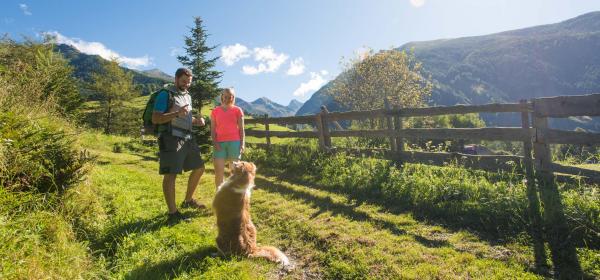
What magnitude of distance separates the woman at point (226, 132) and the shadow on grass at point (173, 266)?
2.04 meters

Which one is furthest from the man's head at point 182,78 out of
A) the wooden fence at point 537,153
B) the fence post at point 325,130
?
the fence post at point 325,130

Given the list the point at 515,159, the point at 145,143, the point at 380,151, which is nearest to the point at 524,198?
the point at 515,159

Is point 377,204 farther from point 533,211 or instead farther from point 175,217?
point 175,217

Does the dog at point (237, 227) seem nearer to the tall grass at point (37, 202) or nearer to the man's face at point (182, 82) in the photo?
the tall grass at point (37, 202)

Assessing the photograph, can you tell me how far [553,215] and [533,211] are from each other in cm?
22

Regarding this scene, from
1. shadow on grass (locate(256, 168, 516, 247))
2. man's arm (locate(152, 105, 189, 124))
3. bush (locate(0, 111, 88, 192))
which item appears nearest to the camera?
bush (locate(0, 111, 88, 192))

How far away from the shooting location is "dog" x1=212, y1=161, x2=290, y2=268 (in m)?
3.90

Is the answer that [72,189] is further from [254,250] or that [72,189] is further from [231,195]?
[254,250]

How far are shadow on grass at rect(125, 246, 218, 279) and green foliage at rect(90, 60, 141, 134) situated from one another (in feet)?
128

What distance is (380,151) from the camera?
8344 mm

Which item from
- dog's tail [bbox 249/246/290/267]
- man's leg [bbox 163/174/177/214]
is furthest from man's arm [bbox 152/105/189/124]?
dog's tail [bbox 249/246/290/267]

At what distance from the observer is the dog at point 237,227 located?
12.8 ft

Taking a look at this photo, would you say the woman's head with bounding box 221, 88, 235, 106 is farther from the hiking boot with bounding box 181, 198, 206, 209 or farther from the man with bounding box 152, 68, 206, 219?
the hiking boot with bounding box 181, 198, 206, 209

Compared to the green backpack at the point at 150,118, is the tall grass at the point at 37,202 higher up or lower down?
lower down
